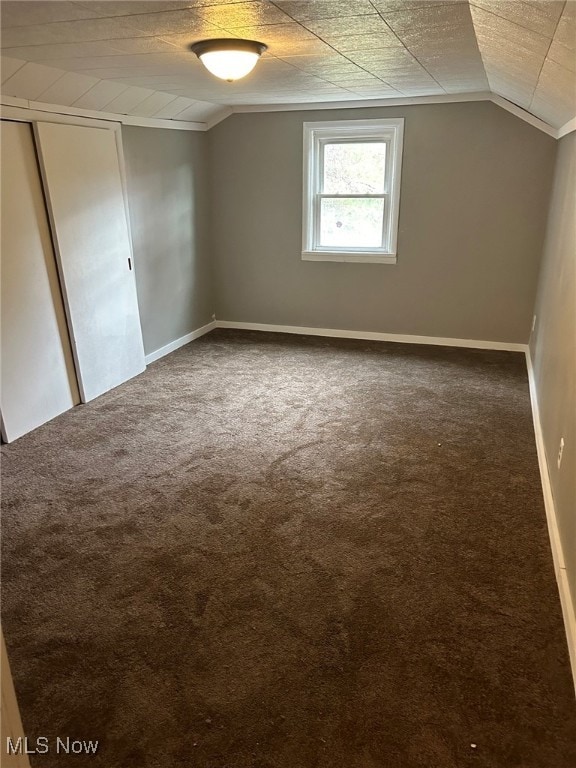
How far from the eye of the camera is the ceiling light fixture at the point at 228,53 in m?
2.56

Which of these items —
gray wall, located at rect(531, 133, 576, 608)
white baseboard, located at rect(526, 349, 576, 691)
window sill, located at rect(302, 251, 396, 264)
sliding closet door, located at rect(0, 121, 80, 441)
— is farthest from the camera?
window sill, located at rect(302, 251, 396, 264)

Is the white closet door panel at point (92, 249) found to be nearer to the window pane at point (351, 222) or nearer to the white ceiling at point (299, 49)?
the white ceiling at point (299, 49)

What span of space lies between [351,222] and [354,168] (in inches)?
19.6

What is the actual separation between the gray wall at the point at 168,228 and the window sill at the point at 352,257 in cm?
116

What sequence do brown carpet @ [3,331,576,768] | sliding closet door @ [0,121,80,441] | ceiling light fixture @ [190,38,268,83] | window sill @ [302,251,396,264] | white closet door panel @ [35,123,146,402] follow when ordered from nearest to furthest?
brown carpet @ [3,331,576,768], ceiling light fixture @ [190,38,268,83], sliding closet door @ [0,121,80,441], white closet door panel @ [35,123,146,402], window sill @ [302,251,396,264]

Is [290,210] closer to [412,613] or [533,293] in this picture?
[533,293]

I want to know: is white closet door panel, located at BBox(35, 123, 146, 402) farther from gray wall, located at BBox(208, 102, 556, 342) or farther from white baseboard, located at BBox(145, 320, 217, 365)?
gray wall, located at BBox(208, 102, 556, 342)

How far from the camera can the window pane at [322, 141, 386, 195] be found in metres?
5.25

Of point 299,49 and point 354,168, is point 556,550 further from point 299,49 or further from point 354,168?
point 354,168

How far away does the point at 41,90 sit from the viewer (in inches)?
134

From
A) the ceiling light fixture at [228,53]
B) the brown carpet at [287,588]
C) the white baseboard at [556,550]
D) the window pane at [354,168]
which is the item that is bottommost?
the brown carpet at [287,588]

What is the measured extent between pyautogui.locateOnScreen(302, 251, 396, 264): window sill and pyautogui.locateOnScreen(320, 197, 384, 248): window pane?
0.12 metres

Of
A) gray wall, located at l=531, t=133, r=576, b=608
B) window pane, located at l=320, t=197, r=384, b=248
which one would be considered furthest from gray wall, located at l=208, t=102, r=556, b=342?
gray wall, located at l=531, t=133, r=576, b=608

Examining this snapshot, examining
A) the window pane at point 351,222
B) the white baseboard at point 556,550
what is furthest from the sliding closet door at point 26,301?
the white baseboard at point 556,550
